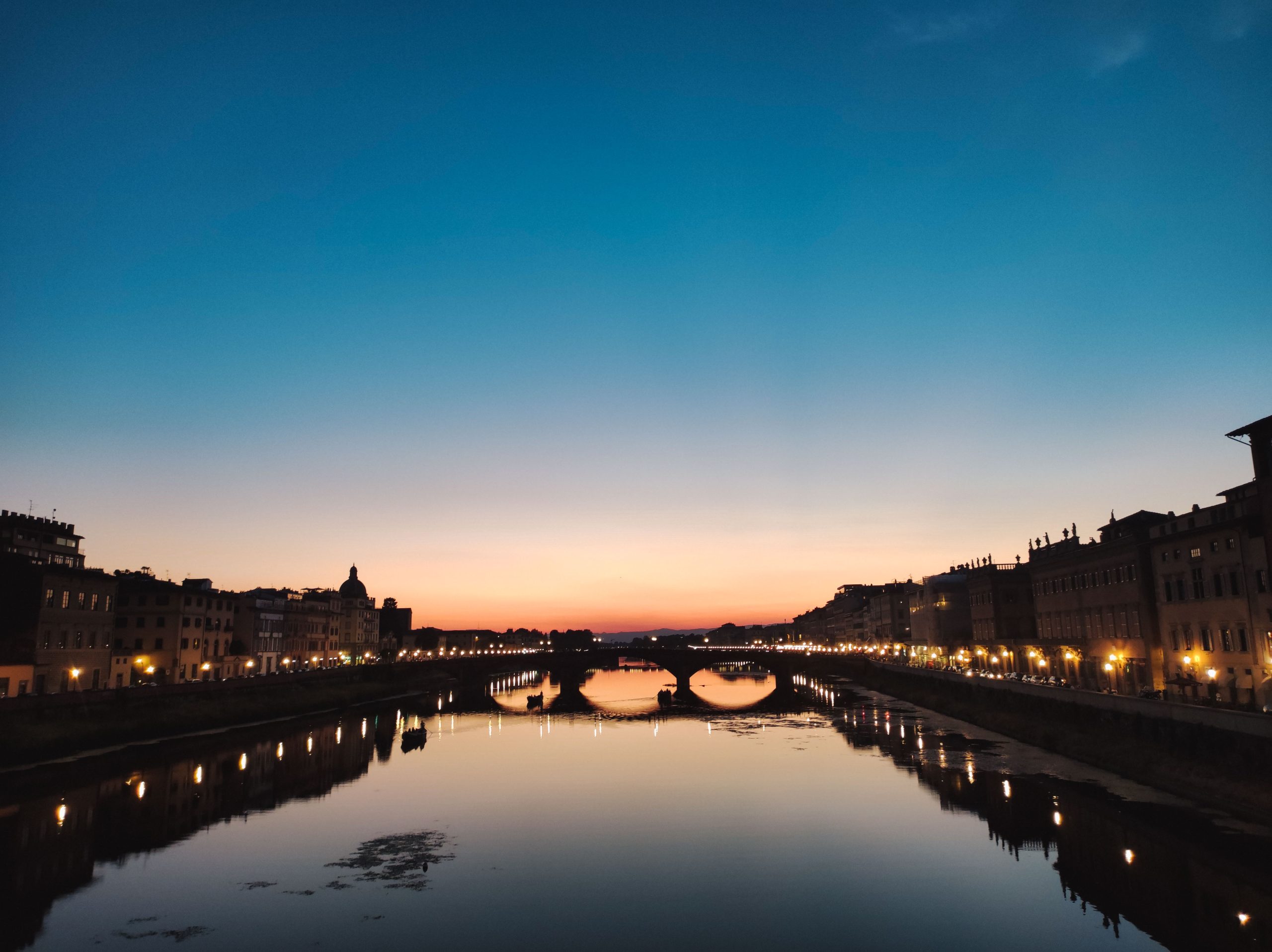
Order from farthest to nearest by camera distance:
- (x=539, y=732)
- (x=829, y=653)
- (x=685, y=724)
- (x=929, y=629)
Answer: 1. (x=829, y=653)
2. (x=929, y=629)
3. (x=685, y=724)
4. (x=539, y=732)

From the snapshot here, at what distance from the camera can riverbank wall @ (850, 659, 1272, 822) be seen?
36.2m

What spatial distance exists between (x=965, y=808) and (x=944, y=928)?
1809cm

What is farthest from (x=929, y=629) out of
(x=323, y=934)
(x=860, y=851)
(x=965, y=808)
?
(x=323, y=934)

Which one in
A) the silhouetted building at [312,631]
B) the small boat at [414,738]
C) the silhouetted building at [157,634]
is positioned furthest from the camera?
the silhouetted building at [312,631]

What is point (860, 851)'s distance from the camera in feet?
119

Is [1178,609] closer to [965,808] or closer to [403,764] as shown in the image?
[965,808]

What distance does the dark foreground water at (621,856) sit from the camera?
26828 mm

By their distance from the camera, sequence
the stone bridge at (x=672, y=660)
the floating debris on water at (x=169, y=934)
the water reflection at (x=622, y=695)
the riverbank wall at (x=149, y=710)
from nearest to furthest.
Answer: the floating debris on water at (x=169, y=934) → the riverbank wall at (x=149, y=710) → the water reflection at (x=622, y=695) → the stone bridge at (x=672, y=660)

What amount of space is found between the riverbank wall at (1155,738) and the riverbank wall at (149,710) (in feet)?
216

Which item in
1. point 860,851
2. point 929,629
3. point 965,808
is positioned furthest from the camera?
point 929,629

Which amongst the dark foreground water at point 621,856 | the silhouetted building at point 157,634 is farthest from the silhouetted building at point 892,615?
the silhouetted building at point 157,634

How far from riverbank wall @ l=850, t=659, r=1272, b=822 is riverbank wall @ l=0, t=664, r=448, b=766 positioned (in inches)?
2595

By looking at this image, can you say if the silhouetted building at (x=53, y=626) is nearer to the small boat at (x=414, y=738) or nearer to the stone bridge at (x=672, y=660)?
the small boat at (x=414, y=738)

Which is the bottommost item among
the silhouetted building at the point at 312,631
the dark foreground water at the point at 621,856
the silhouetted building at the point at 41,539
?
the dark foreground water at the point at 621,856
